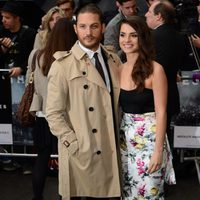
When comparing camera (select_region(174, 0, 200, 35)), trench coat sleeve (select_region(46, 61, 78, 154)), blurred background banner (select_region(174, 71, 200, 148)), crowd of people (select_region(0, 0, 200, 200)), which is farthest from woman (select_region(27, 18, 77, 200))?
camera (select_region(174, 0, 200, 35))

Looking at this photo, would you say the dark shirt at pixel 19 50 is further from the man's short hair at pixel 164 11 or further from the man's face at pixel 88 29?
the man's face at pixel 88 29

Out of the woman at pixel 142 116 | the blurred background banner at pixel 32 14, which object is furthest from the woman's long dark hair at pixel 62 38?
the blurred background banner at pixel 32 14

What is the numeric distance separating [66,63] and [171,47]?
1.41 meters

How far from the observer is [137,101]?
139 inches

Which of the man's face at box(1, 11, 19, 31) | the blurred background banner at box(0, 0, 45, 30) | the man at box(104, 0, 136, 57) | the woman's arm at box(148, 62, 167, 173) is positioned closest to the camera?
the woman's arm at box(148, 62, 167, 173)

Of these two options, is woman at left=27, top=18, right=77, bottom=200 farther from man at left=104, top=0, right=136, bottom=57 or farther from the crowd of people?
man at left=104, top=0, right=136, bottom=57

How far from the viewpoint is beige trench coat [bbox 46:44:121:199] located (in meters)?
3.55

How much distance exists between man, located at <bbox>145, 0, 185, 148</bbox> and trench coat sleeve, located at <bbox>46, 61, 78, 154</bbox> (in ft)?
4.35

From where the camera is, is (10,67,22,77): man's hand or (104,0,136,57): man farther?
(104,0,136,57): man

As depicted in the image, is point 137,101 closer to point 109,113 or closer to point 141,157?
point 109,113

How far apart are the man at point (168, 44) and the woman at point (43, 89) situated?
925mm

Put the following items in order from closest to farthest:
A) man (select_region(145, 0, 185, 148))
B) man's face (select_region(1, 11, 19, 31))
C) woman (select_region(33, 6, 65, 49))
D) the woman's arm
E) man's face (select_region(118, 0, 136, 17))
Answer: the woman's arm → man (select_region(145, 0, 185, 148)) → woman (select_region(33, 6, 65, 49)) → man's face (select_region(118, 0, 136, 17)) → man's face (select_region(1, 11, 19, 31))

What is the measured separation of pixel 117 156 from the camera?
3.69m

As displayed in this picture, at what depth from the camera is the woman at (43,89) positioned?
4.03 meters
